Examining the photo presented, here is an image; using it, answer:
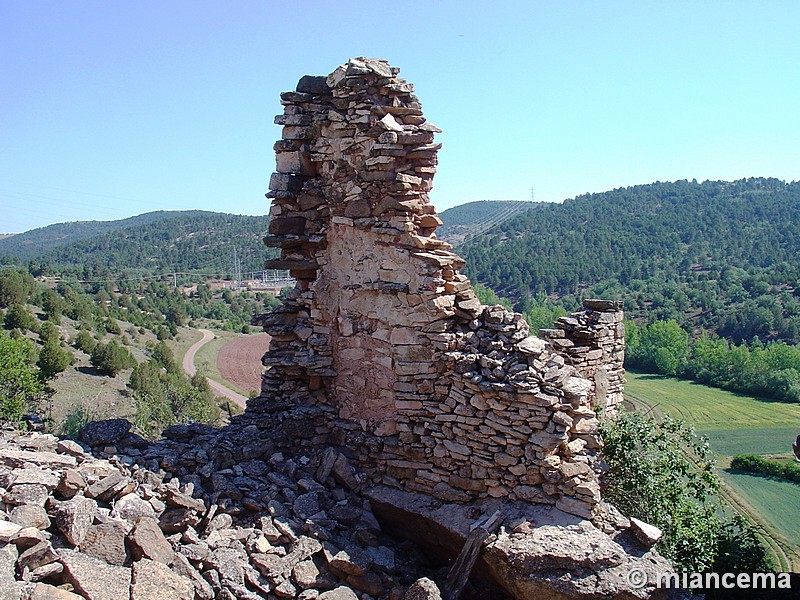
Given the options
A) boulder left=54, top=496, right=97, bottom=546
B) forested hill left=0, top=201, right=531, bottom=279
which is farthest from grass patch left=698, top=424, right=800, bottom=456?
forested hill left=0, top=201, right=531, bottom=279

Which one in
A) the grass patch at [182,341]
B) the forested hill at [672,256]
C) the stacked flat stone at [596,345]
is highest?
the forested hill at [672,256]

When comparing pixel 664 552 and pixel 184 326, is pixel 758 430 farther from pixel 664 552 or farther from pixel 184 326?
pixel 184 326

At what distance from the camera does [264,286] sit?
285 feet

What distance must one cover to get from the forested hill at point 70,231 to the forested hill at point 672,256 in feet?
287

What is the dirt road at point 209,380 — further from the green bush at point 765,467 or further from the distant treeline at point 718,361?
the distant treeline at point 718,361

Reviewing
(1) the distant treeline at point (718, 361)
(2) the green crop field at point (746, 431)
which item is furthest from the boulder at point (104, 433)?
(1) the distant treeline at point (718, 361)

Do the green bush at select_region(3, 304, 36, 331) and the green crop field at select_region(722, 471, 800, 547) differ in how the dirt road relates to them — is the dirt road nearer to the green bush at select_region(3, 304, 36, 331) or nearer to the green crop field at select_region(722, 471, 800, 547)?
the green bush at select_region(3, 304, 36, 331)

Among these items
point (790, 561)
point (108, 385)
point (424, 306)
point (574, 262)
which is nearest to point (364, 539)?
point (424, 306)

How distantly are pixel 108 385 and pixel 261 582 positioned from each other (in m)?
26.5

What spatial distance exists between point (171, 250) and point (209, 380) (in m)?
66.3

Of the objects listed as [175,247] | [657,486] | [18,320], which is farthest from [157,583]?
[175,247]

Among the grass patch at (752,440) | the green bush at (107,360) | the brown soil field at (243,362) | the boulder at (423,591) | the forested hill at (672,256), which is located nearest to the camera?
the boulder at (423,591)

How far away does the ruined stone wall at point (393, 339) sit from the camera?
20.5 feet

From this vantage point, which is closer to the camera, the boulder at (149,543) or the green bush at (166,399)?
the boulder at (149,543)
